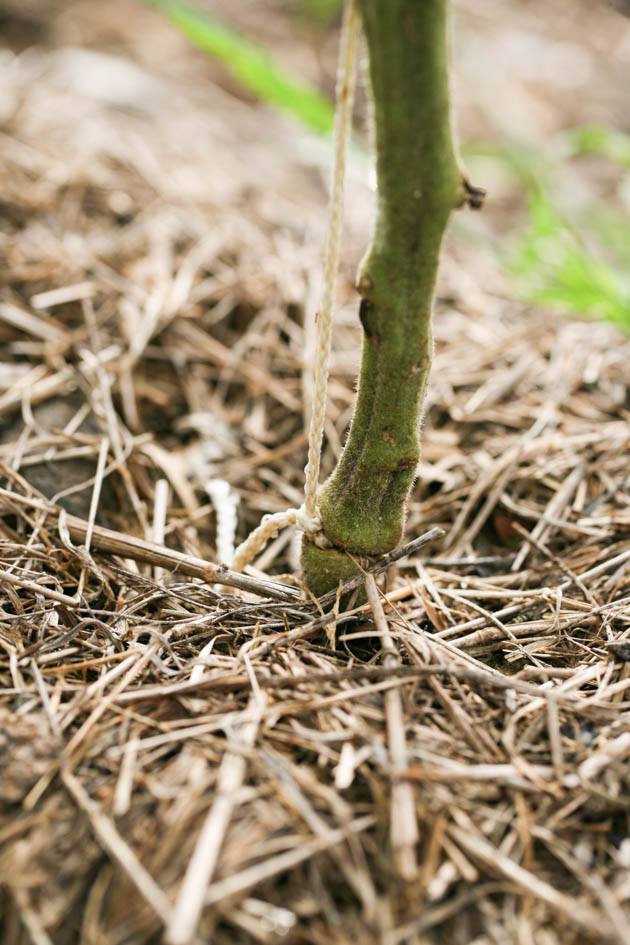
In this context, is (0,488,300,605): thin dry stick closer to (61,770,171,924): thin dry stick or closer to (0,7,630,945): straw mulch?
(0,7,630,945): straw mulch

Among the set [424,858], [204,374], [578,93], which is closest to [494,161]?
[578,93]

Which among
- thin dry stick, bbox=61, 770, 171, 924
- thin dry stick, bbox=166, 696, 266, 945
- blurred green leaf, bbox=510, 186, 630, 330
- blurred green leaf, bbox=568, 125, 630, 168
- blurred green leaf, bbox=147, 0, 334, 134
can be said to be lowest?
thin dry stick, bbox=61, 770, 171, 924

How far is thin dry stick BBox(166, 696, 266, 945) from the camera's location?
2.06 feet

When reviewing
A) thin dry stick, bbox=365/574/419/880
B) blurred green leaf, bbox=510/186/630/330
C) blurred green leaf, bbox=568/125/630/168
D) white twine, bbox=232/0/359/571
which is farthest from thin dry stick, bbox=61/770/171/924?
blurred green leaf, bbox=568/125/630/168

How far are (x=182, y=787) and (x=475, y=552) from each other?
71 cm

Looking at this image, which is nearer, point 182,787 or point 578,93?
point 182,787

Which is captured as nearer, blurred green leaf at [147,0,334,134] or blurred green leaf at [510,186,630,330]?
blurred green leaf at [510,186,630,330]

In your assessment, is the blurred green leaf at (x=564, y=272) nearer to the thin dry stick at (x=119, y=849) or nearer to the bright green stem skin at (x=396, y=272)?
the bright green stem skin at (x=396, y=272)

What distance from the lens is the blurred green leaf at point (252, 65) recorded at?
7.32 ft

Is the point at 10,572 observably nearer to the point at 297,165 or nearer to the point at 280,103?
the point at 280,103

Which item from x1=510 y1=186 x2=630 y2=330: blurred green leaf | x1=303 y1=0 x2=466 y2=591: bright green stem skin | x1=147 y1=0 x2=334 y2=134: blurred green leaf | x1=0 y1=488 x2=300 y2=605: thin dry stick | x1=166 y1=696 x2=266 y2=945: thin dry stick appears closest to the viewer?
x1=166 y1=696 x2=266 y2=945: thin dry stick

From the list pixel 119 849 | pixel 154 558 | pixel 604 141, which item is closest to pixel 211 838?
pixel 119 849

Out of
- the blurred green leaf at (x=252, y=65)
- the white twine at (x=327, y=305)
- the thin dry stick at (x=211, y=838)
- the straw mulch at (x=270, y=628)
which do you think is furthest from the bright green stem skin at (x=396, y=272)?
the blurred green leaf at (x=252, y=65)

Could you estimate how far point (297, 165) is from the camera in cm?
295
